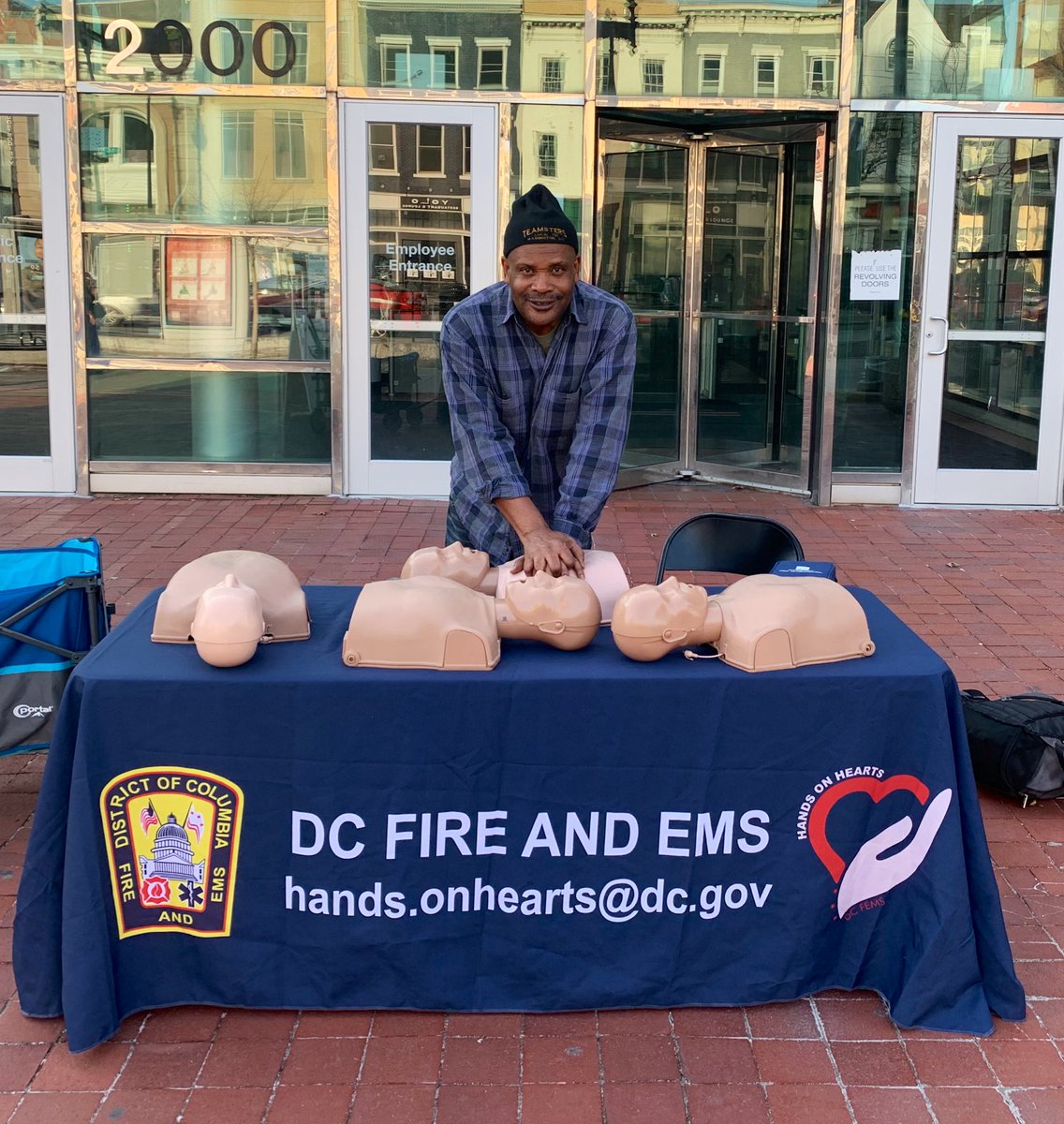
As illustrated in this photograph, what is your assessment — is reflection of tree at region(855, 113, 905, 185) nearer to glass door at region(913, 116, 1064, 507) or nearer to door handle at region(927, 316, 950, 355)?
glass door at region(913, 116, 1064, 507)

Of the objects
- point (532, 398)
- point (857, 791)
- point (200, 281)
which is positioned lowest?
point (857, 791)

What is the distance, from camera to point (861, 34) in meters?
8.12

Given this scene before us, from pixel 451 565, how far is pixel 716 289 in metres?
6.50

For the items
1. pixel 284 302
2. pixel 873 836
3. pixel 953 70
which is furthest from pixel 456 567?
pixel 953 70

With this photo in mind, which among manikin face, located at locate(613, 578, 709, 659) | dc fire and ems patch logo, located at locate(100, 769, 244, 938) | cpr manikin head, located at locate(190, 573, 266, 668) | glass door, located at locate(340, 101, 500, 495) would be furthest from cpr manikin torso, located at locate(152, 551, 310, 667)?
glass door, located at locate(340, 101, 500, 495)

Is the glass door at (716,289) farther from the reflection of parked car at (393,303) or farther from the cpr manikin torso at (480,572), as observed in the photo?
the cpr manikin torso at (480,572)

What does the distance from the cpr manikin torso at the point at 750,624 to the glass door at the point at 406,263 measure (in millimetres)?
5586

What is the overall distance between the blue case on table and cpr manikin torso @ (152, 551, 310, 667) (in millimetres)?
1259

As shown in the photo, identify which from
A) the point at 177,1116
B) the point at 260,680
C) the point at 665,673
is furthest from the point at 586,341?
the point at 177,1116

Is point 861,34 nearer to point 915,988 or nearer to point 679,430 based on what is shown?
point 679,430

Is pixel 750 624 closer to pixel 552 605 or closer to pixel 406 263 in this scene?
pixel 552 605

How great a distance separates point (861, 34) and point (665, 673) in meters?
6.65

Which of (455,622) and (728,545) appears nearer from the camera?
(455,622)

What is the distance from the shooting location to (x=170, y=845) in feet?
9.13
